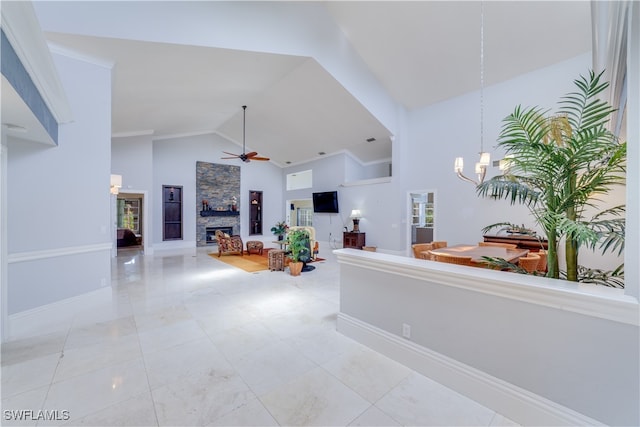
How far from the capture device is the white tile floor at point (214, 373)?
170cm

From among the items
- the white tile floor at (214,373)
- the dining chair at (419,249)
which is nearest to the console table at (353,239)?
the dining chair at (419,249)

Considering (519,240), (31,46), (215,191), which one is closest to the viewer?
(31,46)

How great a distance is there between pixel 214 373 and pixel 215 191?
9.14 m

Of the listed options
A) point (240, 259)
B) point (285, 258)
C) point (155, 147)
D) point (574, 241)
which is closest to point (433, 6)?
point (574, 241)

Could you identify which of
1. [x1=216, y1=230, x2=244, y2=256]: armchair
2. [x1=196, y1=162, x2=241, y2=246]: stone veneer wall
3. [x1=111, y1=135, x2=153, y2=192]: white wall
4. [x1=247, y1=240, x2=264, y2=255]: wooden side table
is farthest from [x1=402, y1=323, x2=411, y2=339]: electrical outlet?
[x1=196, y1=162, x2=241, y2=246]: stone veneer wall

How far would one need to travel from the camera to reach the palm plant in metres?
1.55

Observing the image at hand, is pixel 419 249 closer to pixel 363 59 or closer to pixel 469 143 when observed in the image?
pixel 469 143

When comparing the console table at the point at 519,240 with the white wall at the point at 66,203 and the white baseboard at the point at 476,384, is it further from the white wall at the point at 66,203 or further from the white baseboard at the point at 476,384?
the white wall at the point at 66,203

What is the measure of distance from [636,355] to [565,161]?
1097mm

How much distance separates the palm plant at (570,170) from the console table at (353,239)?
6556 millimetres

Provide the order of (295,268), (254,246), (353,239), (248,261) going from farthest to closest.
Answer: (353,239) → (254,246) → (248,261) → (295,268)

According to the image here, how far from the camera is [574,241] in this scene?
5.50 feet

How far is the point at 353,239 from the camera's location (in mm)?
8508

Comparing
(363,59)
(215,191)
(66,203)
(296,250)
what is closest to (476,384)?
(296,250)
